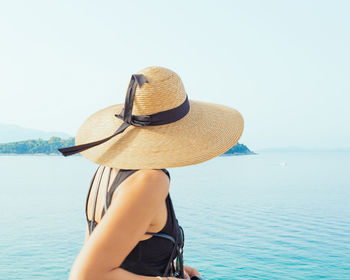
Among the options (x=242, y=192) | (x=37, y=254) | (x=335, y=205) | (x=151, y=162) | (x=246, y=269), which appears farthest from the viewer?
(x=242, y=192)

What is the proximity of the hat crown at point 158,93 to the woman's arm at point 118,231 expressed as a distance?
11.6 inches

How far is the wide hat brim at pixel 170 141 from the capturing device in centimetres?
113

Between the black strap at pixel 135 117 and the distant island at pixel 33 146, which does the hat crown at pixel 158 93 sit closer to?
the black strap at pixel 135 117

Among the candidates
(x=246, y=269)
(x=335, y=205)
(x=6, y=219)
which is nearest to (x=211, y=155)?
(x=246, y=269)

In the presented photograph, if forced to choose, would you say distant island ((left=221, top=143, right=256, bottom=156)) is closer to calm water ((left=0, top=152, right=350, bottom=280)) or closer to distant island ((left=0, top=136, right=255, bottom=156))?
distant island ((left=0, top=136, right=255, bottom=156))

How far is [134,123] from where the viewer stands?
1.19 m

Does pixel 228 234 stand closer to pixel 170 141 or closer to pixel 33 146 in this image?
pixel 170 141

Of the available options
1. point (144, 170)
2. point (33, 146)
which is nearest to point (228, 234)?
point (144, 170)

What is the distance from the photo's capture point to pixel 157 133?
1.19 m

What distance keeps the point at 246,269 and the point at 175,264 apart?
9231mm

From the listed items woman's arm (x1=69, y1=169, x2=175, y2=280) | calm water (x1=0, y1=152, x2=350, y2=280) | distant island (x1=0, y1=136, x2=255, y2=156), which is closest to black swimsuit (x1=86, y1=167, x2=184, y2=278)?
woman's arm (x1=69, y1=169, x2=175, y2=280)

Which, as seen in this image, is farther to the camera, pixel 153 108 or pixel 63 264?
pixel 63 264

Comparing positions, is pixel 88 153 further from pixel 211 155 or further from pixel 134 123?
pixel 211 155

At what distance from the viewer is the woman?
93 centimetres
